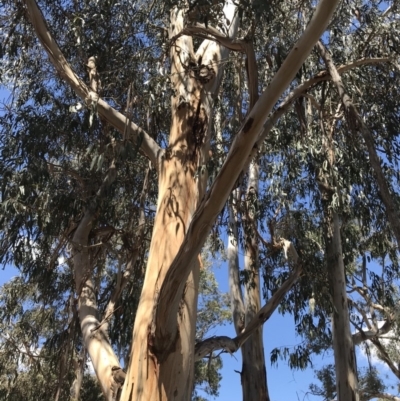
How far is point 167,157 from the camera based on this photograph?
394 cm

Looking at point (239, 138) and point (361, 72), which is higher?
point (361, 72)

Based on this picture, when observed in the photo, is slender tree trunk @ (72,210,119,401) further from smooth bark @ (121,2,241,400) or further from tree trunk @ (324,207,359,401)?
tree trunk @ (324,207,359,401)

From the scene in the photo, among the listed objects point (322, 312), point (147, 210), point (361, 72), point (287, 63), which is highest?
point (361, 72)

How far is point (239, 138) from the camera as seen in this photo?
266 centimetres

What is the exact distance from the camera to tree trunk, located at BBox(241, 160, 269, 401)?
19.3 feet

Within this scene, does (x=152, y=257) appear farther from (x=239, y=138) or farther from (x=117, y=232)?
(x=117, y=232)

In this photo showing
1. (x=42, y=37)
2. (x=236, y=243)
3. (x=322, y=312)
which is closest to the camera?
(x=42, y=37)

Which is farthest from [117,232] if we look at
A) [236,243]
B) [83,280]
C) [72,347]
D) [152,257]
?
[236,243]

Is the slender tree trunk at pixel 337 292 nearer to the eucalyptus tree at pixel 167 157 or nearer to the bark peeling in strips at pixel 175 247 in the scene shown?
the eucalyptus tree at pixel 167 157

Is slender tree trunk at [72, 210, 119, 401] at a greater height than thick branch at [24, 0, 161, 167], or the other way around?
thick branch at [24, 0, 161, 167]

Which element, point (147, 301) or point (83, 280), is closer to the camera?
point (147, 301)

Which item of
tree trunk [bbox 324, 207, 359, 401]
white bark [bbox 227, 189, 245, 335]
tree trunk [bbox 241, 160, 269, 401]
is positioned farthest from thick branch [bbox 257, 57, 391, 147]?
white bark [bbox 227, 189, 245, 335]

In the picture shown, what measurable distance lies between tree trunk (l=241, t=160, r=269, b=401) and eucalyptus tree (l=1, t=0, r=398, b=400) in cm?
5

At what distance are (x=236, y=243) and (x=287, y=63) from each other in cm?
464
